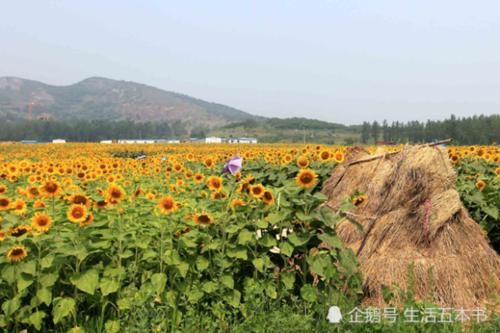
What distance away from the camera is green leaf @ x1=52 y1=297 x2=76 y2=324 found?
378 cm

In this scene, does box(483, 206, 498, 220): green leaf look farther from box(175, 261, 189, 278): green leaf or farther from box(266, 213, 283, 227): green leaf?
box(175, 261, 189, 278): green leaf

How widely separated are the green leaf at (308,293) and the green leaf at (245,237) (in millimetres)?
598

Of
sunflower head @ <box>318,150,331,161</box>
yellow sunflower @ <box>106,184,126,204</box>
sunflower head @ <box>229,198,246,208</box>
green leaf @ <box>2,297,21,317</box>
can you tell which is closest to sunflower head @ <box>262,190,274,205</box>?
sunflower head @ <box>229,198,246,208</box>

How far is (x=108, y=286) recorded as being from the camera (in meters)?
3.88

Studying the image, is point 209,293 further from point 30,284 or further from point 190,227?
point 30,284

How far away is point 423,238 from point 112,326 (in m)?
3.37

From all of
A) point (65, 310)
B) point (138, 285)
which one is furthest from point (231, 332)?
point (65, 310)

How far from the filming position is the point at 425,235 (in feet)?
17.6

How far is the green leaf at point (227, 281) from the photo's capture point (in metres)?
4.10

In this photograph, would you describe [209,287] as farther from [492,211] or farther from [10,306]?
[492,211]

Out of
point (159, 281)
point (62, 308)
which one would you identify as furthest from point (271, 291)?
point (62, 308)

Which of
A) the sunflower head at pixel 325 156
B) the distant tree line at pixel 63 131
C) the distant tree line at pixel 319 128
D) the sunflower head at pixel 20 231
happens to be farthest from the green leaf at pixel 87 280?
the distant tree line at pixel 63 131

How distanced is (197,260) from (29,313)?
54.6 inches

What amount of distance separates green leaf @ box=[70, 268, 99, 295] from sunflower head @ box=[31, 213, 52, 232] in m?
0.45
